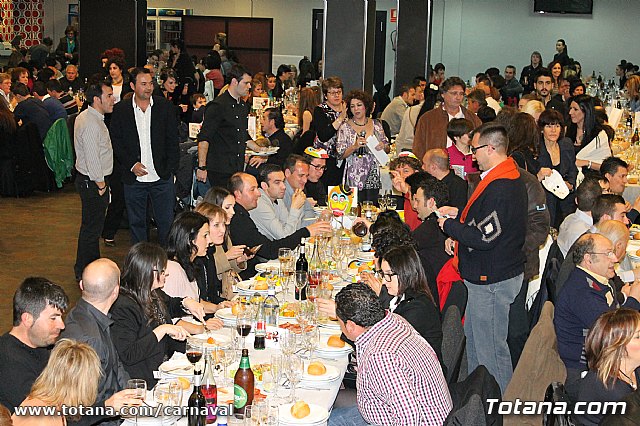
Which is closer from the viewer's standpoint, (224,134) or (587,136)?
(224,134)

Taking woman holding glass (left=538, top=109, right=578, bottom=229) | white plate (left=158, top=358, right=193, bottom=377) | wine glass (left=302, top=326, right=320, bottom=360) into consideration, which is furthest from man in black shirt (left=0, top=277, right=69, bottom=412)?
A: woman holding glass (left=538, top=109, right=578, bottom=229)

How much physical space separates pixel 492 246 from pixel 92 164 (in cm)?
375

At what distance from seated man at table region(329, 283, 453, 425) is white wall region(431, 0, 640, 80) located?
1734 centimetres

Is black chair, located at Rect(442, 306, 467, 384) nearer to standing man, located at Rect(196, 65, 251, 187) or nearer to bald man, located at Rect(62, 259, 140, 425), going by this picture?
bald man, located at Rect(62, 259, 140, 425)

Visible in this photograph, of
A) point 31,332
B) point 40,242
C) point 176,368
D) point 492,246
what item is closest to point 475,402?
point 176,368

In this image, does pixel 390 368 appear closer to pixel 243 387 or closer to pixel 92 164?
pixel 243 387

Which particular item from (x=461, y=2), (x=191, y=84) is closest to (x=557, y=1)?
(x=461, y=2)

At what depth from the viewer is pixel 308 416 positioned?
3.59 meters

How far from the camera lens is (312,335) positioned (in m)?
4.44

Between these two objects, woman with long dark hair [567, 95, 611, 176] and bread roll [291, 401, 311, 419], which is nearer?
bread roll [291, 401, 311, 419]

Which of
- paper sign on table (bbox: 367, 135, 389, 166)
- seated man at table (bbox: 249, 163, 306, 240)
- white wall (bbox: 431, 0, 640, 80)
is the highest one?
white wall (bbox: 431, 0, 640, 80)

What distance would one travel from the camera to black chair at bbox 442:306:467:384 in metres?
4.38

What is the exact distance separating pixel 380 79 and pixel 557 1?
426 cm

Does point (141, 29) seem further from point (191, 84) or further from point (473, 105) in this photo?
point (473, 105)
